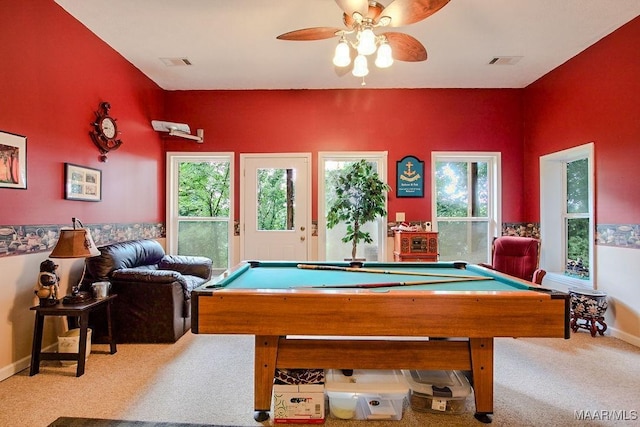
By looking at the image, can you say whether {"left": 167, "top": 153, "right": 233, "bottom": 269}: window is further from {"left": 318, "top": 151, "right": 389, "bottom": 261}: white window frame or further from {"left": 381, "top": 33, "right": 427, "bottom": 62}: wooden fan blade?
{"left": 381, "top": 33, "right": 427, "bottom": 62}: wooden fan blade

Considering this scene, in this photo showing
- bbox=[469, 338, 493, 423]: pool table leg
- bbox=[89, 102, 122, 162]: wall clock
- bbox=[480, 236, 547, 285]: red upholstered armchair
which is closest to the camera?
bbox=[469, 338, 493, 423]: pool table leg

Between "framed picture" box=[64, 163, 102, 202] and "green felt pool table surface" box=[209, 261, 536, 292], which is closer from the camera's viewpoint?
"green felt pool table surface" box=[209, 261, 536, 292]

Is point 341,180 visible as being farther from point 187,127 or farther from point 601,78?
point 601,78

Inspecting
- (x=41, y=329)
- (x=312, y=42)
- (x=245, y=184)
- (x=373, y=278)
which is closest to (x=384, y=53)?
(x=312, y=42)

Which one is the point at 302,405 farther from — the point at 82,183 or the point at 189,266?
the point at 82,183

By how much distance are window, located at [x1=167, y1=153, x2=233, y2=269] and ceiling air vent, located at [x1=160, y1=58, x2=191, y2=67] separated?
129 centimetres

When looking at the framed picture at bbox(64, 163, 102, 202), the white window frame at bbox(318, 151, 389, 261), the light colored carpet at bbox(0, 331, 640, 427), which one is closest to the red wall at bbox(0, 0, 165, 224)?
the framed picture at bbox(64, 163, 102, 202)

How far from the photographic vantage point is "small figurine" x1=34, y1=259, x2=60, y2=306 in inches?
92.7

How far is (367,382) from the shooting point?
5.98 feet

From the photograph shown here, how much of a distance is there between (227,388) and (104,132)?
9.37ft

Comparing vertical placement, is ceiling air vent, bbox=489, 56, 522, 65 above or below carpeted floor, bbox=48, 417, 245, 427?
above

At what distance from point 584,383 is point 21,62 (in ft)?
15.7

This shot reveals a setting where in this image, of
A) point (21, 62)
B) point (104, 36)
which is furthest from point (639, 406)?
point (104, 36)

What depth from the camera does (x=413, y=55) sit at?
8.51ft
